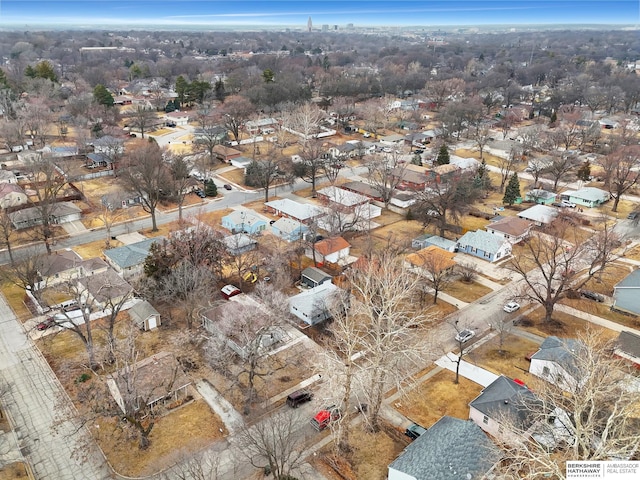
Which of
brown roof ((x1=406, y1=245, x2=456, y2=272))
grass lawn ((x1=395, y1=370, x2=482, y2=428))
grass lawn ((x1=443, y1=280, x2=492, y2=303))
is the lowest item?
grass lawn ((x1=443, y1=280, x2=492, y2=303))

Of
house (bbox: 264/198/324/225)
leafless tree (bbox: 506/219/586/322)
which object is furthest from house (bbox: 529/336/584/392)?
house (bbox: 264/198/324/225)

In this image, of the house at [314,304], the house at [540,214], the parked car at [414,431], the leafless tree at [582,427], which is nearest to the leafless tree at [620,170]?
the house at [540,214]

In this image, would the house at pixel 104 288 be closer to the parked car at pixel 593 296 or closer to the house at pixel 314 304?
the house at pixel 314 304

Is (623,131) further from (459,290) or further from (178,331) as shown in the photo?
(178,331)

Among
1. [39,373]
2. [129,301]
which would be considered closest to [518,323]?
[129,301]

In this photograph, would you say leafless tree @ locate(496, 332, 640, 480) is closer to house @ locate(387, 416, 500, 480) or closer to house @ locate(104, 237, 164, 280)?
house @ locate(387, 416, 500, 480)
